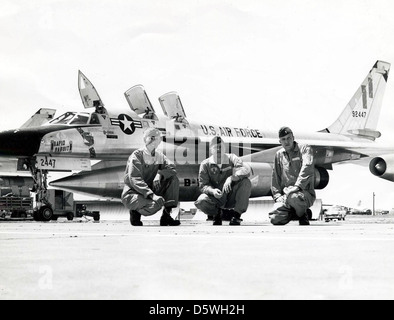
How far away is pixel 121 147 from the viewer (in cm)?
1453

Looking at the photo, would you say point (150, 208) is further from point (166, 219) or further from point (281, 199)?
point (281, 199)

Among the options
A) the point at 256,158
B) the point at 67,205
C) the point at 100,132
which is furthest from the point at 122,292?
the point at 67,205

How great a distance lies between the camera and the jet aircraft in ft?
42.4

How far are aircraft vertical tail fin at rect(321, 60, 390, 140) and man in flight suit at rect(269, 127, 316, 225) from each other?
572 inches

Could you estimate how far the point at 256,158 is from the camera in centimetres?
1530

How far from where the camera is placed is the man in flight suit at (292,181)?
26.2ft

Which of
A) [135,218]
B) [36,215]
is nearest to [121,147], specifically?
[36,215]

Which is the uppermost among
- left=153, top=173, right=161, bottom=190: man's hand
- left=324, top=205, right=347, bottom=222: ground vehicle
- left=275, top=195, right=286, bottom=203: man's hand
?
left=153, top=173, right=161, bottom=190: man's hand

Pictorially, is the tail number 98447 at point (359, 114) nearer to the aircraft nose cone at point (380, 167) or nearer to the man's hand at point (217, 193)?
the aircraft nose cone at point (380, 167)

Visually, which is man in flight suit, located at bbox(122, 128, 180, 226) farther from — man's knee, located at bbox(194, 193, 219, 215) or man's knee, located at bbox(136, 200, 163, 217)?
man's knee, located at bbox(194, 193, 219, 215)

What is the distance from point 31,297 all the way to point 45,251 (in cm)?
190

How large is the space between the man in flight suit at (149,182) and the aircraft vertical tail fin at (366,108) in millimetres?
15150

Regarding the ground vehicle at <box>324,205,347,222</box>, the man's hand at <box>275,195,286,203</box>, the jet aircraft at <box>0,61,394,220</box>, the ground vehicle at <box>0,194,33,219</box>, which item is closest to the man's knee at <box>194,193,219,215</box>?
the man's hand at <box>275,195,286,203</box>
